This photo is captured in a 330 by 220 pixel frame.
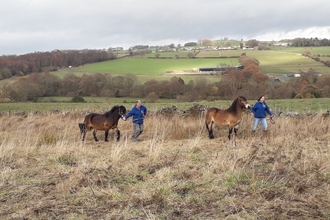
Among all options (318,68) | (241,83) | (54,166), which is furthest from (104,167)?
(318,68)

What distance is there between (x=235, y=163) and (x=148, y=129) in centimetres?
772

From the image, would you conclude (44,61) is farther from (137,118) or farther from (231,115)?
(231,115)

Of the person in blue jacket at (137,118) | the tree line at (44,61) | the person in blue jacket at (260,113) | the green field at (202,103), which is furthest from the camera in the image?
the tree line at (44,61)

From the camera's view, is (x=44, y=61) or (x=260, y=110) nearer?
(x=260, y=110)

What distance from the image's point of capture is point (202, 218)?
3.66 m

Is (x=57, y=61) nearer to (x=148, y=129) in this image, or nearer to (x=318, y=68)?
(x=318, y=68)

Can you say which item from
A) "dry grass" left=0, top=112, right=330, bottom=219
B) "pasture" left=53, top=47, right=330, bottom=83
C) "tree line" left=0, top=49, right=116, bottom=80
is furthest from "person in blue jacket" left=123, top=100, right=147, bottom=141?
"tree line" left=0, top=49, right=116, bottom=80

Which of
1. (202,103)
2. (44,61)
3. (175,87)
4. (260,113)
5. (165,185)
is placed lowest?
(202,103)

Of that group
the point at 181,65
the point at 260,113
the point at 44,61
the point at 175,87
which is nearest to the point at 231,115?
the point at 260,113

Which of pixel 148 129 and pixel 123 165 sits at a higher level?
pixel 123 165

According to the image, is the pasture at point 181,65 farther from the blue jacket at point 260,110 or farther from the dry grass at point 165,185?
the dry grass at point 165,185

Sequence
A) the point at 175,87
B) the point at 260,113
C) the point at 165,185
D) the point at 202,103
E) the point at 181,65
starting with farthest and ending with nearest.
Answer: the point at 181,65 < the point at 175,87 < the point at 202,103 < the point at 260,113 < the point at 165,185

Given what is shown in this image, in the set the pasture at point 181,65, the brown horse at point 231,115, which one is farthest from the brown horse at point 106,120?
the pasture at point 181,65

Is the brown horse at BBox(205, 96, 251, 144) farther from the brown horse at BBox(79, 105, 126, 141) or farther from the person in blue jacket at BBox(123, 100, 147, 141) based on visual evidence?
the brown horse at BBox(79, 105, 126, 141)
